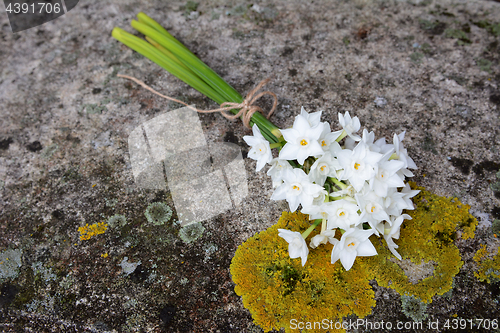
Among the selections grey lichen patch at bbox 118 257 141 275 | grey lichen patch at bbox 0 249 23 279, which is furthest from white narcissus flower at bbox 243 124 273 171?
grey lichen patch at bbox 0 249 23 279

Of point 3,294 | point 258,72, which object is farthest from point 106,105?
point 3,294

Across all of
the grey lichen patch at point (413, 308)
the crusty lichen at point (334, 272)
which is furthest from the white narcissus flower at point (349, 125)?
the grey lichen patch at point (413, 308)

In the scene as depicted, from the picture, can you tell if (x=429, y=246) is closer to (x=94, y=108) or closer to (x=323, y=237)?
(x=323, y=237)

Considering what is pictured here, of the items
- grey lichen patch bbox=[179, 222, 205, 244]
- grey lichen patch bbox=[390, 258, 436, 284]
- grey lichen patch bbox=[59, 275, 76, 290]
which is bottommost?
grey lichen patch bbox=[59, 275, 76, 290]

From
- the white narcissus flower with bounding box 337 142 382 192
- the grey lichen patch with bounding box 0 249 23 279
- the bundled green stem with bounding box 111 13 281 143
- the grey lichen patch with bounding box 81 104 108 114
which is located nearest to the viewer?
the white narcissus flower with bounding box 337 142 382 192

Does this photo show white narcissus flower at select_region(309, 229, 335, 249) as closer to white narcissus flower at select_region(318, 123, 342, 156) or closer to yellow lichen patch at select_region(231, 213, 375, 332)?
yellow lichen patch at select_region(231, 213, 375, 332)

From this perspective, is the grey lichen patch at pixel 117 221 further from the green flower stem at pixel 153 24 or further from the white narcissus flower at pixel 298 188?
the green flower stem at pixel 153 24

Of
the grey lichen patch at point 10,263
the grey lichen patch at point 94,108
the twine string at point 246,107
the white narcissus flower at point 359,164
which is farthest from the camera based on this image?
the grey lichen patch at point 94,108
